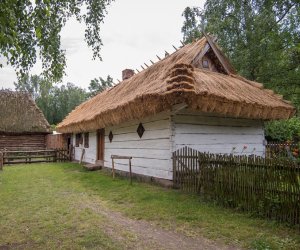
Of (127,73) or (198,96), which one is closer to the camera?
(198,96)

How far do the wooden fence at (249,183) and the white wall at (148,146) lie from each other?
1.35 meters

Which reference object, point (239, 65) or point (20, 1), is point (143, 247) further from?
point (239, 65)

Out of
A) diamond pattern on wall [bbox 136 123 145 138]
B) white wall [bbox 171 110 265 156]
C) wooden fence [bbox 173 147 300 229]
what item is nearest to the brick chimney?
diamond pattern on wall [bbox 136 123 145 138]

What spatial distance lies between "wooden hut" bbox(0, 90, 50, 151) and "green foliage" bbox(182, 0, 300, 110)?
17.0 metres

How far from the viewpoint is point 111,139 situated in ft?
44.1

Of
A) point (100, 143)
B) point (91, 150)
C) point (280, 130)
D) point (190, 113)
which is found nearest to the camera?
point (190, 113)

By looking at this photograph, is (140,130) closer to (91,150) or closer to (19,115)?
(91,150)

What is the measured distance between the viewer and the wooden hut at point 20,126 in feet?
80.3

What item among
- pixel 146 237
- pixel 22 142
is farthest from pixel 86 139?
pixel 146 237

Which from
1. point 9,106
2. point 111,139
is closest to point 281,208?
point 111,139

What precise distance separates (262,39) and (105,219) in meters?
16.3

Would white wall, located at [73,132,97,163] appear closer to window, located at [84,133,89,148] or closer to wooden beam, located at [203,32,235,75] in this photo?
window, located at [84,133,89,148]

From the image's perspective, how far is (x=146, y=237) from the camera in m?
4.79

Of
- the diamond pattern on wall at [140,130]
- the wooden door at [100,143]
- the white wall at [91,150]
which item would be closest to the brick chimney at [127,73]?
the white wall at [91,150]
